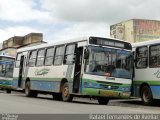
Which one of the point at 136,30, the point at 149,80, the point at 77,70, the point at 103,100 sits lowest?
the point at 103,100

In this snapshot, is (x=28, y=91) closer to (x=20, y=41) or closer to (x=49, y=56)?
(x=49, y=56)

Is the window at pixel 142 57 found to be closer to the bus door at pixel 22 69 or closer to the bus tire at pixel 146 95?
the bus tire at pixel 146 95

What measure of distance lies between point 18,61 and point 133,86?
990 centimetres

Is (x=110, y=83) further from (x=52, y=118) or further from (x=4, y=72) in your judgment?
(x=4, y=72)

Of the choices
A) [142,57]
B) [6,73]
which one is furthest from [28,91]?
[6,73]

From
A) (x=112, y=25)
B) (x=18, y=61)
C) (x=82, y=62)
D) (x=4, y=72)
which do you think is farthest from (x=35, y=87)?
(x=112, y=25)

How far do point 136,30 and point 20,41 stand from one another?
24498 mm

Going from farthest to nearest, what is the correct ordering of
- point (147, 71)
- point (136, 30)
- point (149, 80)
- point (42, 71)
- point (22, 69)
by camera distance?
point (136, 30)
point (22, 69)
point (42, 71)
point (147, 71)
point (149, 80)

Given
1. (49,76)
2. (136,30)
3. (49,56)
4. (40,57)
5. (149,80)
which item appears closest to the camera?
(149,80)

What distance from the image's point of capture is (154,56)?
2166 centimetres

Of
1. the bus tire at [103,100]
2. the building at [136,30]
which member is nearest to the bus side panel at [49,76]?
the bus tire at [103,100]

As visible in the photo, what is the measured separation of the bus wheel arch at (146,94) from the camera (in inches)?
861

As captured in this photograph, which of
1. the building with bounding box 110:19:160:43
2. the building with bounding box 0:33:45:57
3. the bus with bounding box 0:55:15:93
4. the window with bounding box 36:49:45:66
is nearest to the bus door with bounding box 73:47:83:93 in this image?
the window with bounding box 36:49:45:66

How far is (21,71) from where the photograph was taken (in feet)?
97.2
